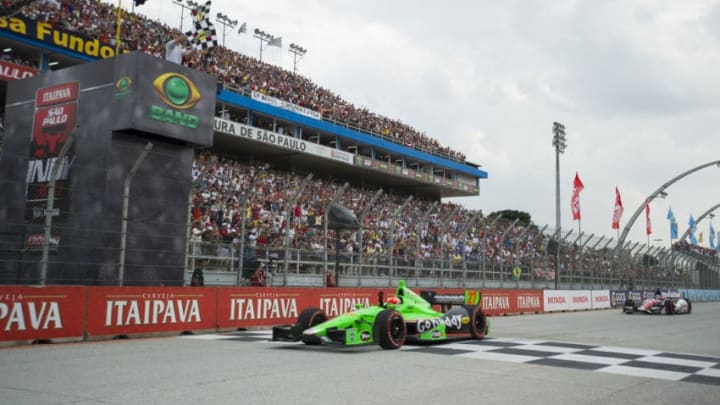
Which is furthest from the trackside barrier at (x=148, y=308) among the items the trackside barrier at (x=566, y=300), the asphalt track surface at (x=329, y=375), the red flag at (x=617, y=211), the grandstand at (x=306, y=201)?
the red flag at (x=617, y=211)

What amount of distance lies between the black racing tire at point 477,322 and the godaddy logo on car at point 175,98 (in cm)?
739

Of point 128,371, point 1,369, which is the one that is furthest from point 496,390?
point 1,369

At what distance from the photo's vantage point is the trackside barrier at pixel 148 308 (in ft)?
32.6

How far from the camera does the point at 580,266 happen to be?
28031 millimetres

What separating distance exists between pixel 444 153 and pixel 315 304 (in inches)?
1595

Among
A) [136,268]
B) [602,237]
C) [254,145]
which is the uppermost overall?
[254,145]

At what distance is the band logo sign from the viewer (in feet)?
44.3

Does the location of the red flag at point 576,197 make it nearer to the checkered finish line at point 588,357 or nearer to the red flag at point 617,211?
the red flag at point 617,211

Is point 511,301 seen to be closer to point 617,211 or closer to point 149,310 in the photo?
point 149,310

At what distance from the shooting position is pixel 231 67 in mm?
36688

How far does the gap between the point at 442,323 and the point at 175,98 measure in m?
7.65

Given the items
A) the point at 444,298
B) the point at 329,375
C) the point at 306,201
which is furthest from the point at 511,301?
the point at 329,375

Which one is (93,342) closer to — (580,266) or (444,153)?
(580,266)

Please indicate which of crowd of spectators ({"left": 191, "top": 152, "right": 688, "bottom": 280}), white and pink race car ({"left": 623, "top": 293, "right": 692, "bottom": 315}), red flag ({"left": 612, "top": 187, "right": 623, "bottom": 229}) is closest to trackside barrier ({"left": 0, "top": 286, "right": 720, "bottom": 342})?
crowd of spectators ({"left": 191, "top": 152, "right": 688, "bottom": 280})
